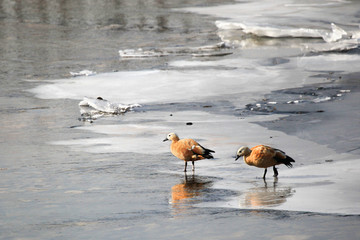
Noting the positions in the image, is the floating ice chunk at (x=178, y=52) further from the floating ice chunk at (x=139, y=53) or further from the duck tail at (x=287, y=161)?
the duck tail at (x=287, y=161)

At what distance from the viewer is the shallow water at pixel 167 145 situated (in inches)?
314

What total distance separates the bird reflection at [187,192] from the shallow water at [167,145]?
1 centimetres

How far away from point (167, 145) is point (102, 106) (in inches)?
128

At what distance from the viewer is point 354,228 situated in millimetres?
7504

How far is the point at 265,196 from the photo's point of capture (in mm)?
8812

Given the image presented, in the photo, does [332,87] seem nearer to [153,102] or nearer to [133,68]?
[153,102]

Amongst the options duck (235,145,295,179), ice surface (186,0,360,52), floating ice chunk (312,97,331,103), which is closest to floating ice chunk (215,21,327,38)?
ice surface (186,0,360,52)

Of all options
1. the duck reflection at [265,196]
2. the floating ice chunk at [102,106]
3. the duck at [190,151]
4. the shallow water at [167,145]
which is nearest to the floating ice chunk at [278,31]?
the shallow water at [167,145]

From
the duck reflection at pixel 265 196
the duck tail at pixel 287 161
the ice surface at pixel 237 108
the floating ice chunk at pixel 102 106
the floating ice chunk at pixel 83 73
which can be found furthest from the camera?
the floating ice chunk at pixel 83 73

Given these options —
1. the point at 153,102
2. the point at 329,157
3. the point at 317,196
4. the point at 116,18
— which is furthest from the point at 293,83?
the point at 116,18

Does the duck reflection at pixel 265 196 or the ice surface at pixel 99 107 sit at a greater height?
the ice surface at pixel 99 107

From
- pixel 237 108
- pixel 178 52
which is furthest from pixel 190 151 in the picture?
pixel 178 52

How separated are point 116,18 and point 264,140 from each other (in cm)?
2250

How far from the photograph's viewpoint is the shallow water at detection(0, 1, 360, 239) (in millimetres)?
7980
